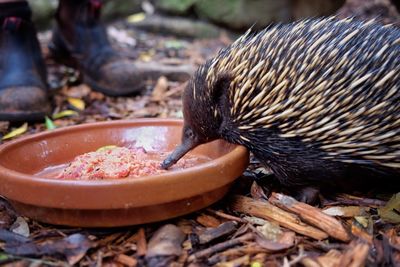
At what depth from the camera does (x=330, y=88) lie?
2.24m

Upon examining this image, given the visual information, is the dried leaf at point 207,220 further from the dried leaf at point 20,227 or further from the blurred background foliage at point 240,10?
the blurred background foliage at point 240,10

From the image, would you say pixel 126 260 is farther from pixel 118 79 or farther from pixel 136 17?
pixel 136 17

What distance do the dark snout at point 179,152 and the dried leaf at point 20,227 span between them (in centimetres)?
68

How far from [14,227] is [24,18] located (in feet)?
6.60

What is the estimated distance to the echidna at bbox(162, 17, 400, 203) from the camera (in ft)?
7.31

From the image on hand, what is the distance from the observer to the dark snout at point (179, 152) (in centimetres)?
257

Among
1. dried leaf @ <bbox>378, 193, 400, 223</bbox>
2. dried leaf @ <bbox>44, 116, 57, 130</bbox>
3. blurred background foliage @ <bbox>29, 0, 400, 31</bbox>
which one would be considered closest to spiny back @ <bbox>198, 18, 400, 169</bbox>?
dried leaf @ <bbox>378, 193, 400, 223</bbox>

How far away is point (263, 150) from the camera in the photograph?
8.01 ft

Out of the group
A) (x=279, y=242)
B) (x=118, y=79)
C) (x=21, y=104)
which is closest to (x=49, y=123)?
(x=21, y=104)

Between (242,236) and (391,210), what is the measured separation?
707 mm

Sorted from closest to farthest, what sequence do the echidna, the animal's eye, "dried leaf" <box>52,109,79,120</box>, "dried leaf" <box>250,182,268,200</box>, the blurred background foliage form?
1. the echidna
2. "dried leaf" <box>250,182,268,200</box>
3. the animal's eye
4. "dried leaf" <box>52,109,79,120</box>
5. the blurred background foliage

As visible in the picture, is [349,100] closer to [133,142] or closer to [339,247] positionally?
[339,247]

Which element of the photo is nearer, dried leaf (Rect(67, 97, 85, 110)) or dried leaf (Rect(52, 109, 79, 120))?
dried leaf (Rect(52, 109, 79, 120))

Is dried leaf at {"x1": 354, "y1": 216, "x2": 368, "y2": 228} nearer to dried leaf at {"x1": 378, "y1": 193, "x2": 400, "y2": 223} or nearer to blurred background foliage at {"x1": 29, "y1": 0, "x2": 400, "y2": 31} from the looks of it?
dried leaf at {"x1": 378, "y1": 193, "x2": 400, "y2": 223}
